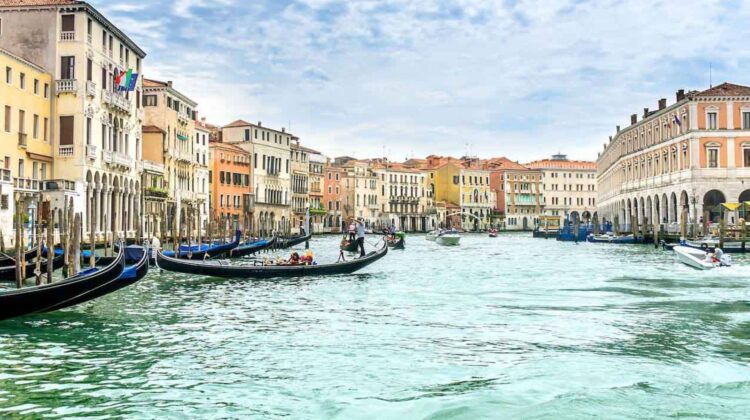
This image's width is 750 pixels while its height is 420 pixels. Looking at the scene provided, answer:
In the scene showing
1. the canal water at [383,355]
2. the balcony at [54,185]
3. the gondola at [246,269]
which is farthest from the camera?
the balcony at [54,185]

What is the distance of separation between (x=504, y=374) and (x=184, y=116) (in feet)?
103

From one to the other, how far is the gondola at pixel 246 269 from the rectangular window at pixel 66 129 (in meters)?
10.3

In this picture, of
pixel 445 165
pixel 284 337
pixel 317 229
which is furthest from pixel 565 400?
pixel 445 165

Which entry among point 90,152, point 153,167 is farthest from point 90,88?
point 153,167

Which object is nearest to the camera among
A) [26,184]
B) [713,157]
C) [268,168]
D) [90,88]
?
[26,184]

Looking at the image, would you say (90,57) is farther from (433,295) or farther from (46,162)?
(433,295)

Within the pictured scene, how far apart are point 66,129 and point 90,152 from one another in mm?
928

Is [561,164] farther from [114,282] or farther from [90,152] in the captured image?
[114,282]

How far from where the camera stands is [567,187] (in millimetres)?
80500

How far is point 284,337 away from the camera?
8.26 meters

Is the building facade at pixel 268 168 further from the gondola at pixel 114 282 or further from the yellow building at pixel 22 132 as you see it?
the gondola at pixel 114 282

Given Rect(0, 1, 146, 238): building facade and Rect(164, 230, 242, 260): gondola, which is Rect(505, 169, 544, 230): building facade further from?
Rect(164, 230, 242, 260): gondola

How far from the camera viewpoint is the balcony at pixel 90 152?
2315 cm

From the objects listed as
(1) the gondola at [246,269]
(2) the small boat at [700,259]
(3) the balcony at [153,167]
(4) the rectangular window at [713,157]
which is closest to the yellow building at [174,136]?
(3) the balcony at [153,167]
